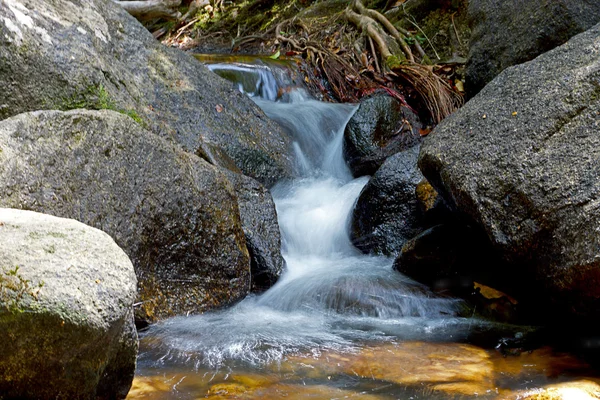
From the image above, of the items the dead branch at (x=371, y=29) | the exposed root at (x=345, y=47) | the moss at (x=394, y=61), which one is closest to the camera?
the exposed root at (x=345, y=47)

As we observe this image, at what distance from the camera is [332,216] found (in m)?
5.78

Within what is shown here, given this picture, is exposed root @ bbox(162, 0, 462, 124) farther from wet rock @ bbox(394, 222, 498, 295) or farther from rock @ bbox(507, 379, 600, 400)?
rock @ bbox(507, 379, 600, 400)

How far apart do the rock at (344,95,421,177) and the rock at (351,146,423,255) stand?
1214mm

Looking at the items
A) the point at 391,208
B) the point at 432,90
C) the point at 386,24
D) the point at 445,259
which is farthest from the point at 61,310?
the point at 386,24

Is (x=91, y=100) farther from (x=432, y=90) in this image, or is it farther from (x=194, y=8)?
(x=194, y=8)

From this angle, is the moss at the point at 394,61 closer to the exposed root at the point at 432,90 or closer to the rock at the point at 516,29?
the exposed root at the point at 432,90

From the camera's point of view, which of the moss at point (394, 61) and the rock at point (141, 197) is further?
the moss at point (394, 61)

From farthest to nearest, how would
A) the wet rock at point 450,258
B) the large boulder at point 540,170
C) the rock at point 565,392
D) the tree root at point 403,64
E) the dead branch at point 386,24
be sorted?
1. the dead branch at point 386,24
2. the tree root at point 403,64
3. the wet rock at point 450,258
4. the large boulder at point 540,170
5. the rock at point 565,392

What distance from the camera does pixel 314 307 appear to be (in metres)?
4.29

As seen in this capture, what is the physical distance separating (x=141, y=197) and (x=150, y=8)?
6.47 meters

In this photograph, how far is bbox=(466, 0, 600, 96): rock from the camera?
19.6 feet

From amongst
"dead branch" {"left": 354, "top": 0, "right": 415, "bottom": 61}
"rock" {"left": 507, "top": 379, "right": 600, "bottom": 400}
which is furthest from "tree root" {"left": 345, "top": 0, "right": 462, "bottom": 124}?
"rock" {"left": 507, "top": 379, "right": 600, "bottom": 400}

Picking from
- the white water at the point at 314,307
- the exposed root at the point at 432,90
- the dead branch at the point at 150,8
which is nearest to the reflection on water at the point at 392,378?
the white water at the point at 314,307

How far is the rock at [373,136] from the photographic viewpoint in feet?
21.8
